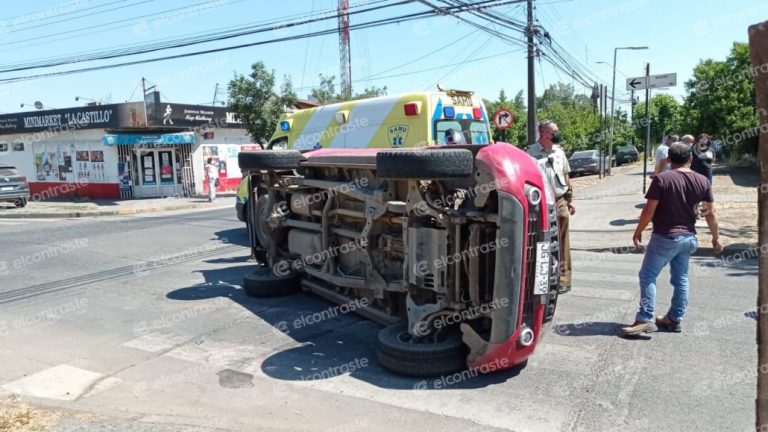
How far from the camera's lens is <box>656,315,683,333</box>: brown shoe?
16.8ft

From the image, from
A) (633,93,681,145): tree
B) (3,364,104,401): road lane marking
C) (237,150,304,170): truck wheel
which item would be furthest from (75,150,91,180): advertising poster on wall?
(633,93,681,145): tree

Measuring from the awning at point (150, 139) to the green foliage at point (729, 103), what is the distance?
74.9ft

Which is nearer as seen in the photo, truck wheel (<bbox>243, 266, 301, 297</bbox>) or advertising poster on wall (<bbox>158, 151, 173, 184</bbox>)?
truck wheel (<bbox>243, 266, 301, 297</bbox>)

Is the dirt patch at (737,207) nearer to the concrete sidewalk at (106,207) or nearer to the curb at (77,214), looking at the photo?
the concrete sidewalk at (106,207)

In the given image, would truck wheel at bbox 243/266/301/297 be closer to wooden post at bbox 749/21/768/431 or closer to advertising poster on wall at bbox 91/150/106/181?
wooden post at bbox 749/21/768/431

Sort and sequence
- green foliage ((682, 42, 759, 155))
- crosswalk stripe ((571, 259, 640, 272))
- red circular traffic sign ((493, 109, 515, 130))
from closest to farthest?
1. crosswalk stripe ((571, 259, 640, 272))
2. red circular traffic sign ((493, 109, 515, 130))
3. green foliage ((682, 42, 759, 155))

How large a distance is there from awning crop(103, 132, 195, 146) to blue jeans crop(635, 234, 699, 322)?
22654 mm

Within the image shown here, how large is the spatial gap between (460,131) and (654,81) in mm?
6874

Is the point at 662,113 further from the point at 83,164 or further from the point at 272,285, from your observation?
the point at 272,285

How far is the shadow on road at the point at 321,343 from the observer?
435 centimetres

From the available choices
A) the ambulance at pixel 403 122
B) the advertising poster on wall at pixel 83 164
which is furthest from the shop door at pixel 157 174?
the ambulance at pixel 403 122

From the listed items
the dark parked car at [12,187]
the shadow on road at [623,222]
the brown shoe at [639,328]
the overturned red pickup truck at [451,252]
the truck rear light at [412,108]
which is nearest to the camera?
the overturned red pickup truck at [451,252]

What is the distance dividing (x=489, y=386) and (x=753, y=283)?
4437mm

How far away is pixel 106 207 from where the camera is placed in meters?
20.9
